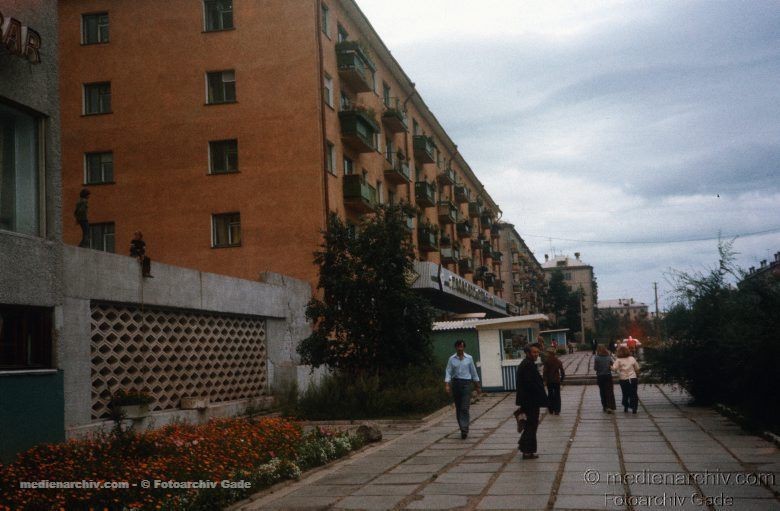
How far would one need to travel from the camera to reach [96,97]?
3117 cm

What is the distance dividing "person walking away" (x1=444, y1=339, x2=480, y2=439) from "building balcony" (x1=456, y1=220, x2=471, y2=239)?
134 ft

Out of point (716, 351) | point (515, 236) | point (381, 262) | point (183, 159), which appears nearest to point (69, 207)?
point (183, 159)

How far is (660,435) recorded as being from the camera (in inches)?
559

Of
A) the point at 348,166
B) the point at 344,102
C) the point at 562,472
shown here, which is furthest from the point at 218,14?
the point at 562,472

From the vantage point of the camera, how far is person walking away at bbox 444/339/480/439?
1526 centimetres

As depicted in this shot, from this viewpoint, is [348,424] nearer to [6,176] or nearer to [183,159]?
[6,176]

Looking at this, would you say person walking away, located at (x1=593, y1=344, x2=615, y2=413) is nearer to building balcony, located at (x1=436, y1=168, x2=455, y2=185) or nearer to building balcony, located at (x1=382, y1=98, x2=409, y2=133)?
building balcony, located at (x1=382, y1=98, x2=409, y2=133)

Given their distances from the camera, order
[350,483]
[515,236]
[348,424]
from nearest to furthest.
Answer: [350,483] → [348,424] → [515,236]

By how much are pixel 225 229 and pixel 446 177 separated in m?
25.9

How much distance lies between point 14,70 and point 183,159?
18391 millimetres

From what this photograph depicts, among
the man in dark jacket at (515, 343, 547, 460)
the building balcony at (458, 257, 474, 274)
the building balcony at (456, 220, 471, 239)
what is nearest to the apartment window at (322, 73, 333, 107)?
the man in dark jacket at (515, 343, 547, 460)

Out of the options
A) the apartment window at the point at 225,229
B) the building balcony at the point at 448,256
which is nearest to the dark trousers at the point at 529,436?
the apartment window at the point at 225,229

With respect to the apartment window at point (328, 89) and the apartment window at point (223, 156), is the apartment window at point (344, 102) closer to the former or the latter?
the apartment window at point (328, 89)

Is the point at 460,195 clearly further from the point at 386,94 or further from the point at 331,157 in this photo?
the point at 331,157
